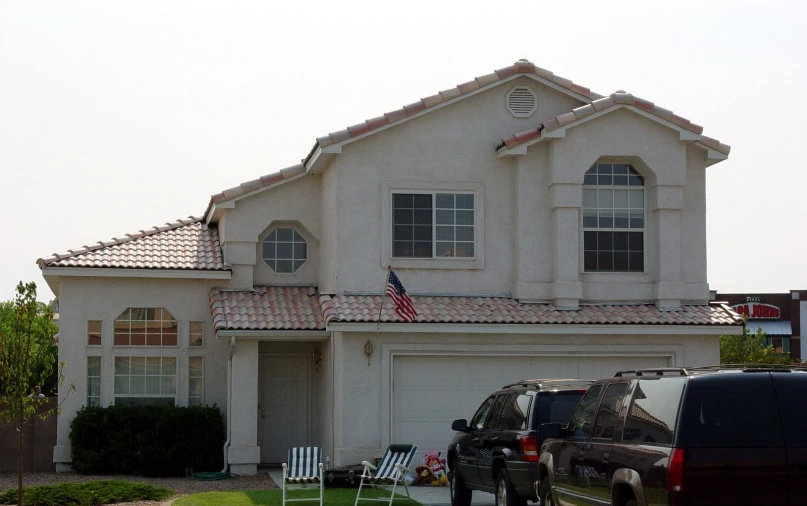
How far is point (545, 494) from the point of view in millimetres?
12602

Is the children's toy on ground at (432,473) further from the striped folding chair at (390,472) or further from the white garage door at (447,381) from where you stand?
the striped folding chair at (390,472)

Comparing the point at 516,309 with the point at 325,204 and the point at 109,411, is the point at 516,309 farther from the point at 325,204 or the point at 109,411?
the point at 109,411

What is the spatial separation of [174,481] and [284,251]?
5.49 metres

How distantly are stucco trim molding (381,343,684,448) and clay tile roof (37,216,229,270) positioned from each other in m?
4.23

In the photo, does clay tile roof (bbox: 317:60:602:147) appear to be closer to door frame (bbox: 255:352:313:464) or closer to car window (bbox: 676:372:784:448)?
door frame (bbox: 255:352:313:464)

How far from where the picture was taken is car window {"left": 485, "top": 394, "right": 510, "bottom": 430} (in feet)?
49.1

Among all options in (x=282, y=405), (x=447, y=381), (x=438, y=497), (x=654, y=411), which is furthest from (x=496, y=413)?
(x=282, y=405)

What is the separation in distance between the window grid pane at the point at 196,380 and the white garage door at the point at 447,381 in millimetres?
4510

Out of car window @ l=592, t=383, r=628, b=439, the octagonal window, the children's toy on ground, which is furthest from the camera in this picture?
the octagonal window

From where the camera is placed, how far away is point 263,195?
76.7 ft

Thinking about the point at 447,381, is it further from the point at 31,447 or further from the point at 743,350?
the point at 743,350

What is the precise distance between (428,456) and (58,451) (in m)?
7.41

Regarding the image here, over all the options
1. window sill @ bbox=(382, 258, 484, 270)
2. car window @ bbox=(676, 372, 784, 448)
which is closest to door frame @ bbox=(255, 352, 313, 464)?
window sill @ bbox=(382, 258, 484, 270)

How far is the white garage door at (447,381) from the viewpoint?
20.7m
